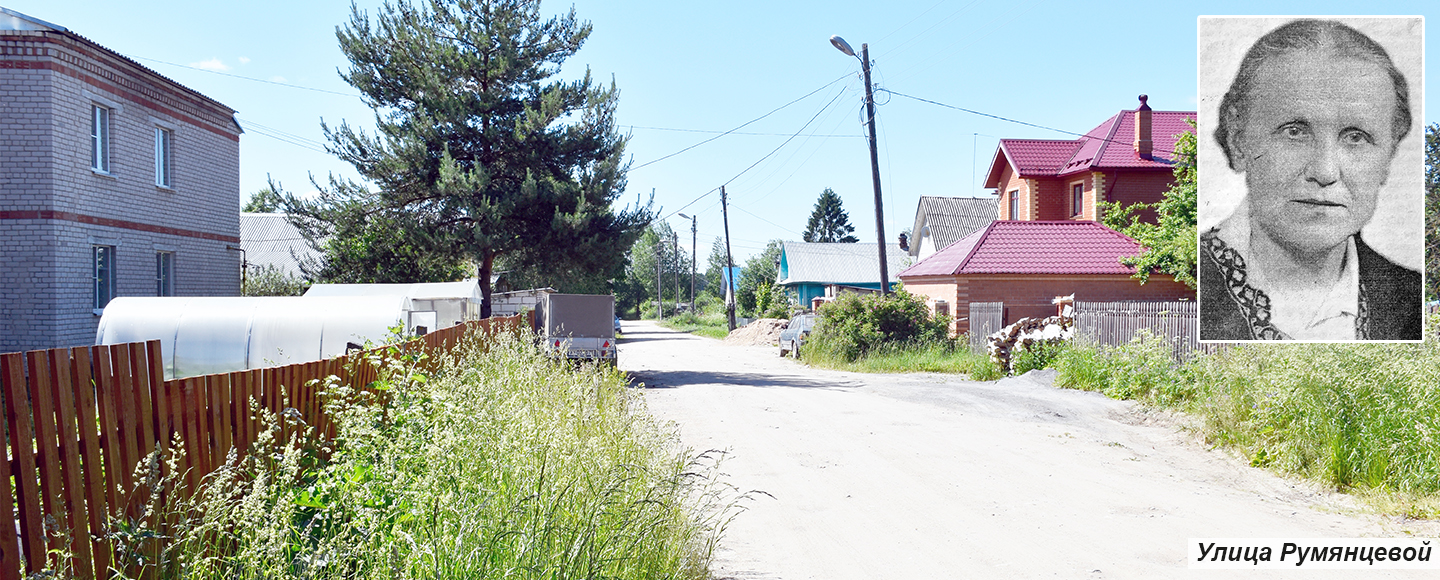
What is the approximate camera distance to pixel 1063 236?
24828 millimetres

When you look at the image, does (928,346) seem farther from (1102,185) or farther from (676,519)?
(676,519)

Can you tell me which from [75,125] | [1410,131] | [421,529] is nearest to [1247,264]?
[1410,131]

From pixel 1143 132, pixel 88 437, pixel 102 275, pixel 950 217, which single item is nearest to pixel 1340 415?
pixel 88 437

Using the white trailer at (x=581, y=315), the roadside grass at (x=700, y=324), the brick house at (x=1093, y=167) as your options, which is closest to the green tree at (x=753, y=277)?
the roadside grass at (x=700, y=324)

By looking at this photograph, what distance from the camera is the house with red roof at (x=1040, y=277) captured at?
23.2m

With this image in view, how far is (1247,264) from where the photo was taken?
14.8 feet

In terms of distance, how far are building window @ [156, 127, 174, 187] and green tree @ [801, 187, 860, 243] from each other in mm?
80942

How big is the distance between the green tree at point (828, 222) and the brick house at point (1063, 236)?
64.0m

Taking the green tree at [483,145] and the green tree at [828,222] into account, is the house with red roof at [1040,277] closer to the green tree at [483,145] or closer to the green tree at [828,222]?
the green tree at [483,145]

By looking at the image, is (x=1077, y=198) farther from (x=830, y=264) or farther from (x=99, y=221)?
(x=830, y=264)

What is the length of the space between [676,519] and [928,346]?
1936 centimetres

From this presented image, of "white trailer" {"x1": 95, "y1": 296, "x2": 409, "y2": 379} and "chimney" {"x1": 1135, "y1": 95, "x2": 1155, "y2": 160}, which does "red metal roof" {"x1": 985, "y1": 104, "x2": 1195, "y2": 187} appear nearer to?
"chimney" {"x1": 1135, "y1": 95, "x2": 1155, "y2": 160}

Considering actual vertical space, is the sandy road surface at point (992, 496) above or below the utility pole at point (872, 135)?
below

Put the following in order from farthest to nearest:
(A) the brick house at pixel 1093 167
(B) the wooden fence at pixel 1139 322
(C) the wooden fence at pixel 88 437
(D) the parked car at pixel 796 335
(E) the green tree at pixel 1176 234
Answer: (D) the parked car at pixel 796 335 < (A) the brick house at pixel 1093 167 < (E) the green tree at pixel 1176 234 < (B) the wooden fence at pixel 1139 322 < (C) the wooden fence at pixel 88 437
